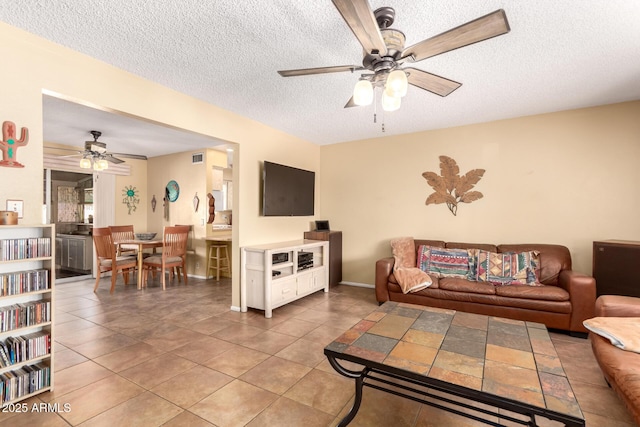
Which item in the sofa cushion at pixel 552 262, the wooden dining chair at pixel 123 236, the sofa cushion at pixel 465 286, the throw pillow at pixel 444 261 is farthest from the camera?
the wooden dining chair at pixel 123 236

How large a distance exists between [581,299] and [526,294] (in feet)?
1.46

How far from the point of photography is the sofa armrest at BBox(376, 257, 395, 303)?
369 cm

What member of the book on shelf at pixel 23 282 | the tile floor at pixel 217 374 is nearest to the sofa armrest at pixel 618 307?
the tile floor at pixel 217 374

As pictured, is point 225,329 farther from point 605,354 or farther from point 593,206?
point 593,206

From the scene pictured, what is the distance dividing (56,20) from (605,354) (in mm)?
3967

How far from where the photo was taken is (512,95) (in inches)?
118

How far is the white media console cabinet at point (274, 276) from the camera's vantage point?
3.42 m

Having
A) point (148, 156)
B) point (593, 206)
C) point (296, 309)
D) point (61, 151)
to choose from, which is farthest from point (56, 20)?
point (593, 206)

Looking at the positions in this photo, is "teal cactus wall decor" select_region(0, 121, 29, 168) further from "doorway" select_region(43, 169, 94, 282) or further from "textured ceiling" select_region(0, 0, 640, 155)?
"doorway" select_region(43, 169, 94, 282)

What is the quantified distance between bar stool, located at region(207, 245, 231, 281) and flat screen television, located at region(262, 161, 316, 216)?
186 centimetres

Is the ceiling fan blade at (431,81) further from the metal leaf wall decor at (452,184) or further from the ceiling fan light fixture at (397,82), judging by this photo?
the metal leaf wall decor at (452,184)

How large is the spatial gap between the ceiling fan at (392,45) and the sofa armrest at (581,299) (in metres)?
2.39

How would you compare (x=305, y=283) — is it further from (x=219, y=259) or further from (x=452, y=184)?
(x=452, y=184)

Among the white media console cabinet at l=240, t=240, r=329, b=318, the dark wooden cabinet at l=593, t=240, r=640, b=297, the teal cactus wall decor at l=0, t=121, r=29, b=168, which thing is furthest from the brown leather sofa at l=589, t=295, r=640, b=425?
the teal cactus wall decor at l=0, t=121, r=29, b=168
